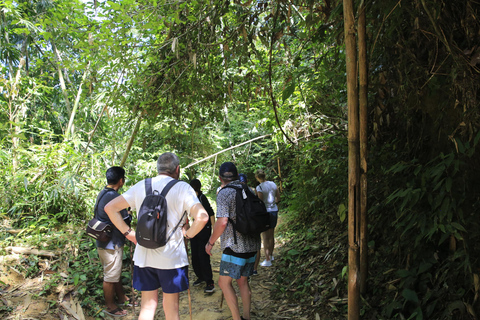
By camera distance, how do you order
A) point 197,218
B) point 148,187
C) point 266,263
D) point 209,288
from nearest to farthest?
point 197,218 < point 148,187 < point 209,288 < point 266,263

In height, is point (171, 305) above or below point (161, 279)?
below

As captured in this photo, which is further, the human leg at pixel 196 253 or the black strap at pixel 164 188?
the human leg at pixel 196 253

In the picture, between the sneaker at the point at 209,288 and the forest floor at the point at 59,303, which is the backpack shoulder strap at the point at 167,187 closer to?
the forest floor at the point at 59,303

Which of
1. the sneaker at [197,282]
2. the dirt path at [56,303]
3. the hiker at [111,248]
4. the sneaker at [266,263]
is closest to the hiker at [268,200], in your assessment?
the sneaker at [266,263]

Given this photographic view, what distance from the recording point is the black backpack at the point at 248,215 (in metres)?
3.69

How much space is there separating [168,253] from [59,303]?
2.46m

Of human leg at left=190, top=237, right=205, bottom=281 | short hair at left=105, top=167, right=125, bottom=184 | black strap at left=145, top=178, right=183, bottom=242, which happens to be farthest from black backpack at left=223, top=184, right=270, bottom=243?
human leg at left=190, top=237, right=205, bottom=281

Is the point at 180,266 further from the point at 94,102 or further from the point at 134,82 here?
the point at 94,102

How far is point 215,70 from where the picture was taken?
5.31 m

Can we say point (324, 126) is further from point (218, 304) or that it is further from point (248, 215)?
point (218, 304)

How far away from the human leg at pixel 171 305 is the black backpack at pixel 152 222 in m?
0.57

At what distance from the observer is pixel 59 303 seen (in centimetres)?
452

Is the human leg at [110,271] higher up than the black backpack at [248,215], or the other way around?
the black backpack at [248,215]

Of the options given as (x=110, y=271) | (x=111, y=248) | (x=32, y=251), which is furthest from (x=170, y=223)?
(x=32, y=251)
